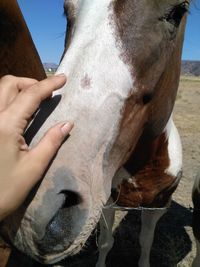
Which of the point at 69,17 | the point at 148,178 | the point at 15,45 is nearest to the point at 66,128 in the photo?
the point at 69,17

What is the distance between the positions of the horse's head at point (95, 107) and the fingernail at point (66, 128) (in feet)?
0.25

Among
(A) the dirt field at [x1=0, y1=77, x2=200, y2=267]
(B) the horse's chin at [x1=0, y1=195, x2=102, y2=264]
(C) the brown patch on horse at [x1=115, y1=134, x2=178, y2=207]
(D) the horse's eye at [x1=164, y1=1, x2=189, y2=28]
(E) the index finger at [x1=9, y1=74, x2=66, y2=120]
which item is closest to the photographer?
(E) the index finger at [x1=9, y1=74, x2=66, y2=120]

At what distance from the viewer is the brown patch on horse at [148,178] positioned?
319 centimetres

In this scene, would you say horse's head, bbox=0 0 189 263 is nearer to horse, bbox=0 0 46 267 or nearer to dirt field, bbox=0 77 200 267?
horse, bbox=0 0 46 267

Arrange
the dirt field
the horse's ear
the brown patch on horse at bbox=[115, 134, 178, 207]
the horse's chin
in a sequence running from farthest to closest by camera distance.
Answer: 1. the dirt field
2. the brown patch on horse at bbox=[115, 134, 178, 207]
3. the horse's ear
4. the horse's chin

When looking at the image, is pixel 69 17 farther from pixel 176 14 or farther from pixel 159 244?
pixel 159 244

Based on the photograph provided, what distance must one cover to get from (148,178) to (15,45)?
1589mm

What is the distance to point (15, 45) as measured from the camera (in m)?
2.96

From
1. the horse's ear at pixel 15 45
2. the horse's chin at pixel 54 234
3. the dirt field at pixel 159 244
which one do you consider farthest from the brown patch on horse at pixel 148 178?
the horse's chin at pixel 54 234

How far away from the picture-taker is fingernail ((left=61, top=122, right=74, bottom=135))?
161 cm

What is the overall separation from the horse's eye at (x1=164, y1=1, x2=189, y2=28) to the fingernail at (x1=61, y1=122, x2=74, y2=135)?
0.89 metres

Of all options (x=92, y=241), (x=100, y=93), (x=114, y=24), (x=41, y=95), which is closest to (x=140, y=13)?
(x=114, y=24)

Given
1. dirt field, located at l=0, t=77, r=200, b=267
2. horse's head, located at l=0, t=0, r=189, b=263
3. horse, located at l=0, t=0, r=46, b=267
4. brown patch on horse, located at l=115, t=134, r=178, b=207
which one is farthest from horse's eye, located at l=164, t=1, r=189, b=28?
dirt field, located at l=0, t=77, r=200, b=267

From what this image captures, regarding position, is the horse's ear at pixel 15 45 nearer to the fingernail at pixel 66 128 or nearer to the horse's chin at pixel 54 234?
the fingernail at pixel 66 128
